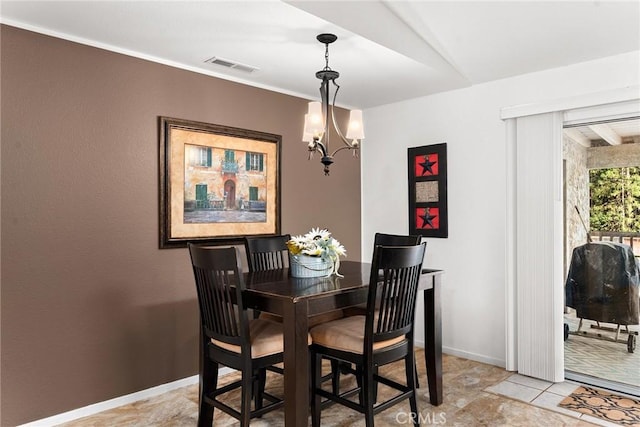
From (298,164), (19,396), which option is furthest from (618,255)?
(19,396)

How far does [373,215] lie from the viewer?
182 inches

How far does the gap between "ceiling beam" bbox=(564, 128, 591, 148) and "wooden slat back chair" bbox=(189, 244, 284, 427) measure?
2.63 metres

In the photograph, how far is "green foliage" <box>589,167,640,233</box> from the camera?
316cm

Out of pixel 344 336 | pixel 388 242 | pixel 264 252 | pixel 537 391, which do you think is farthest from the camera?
pixel 388 242

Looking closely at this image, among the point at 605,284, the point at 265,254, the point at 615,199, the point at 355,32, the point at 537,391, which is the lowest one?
the point at 537,391

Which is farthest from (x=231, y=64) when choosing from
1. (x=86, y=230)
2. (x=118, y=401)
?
(x=118, y=401)

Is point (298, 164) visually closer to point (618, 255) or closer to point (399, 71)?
point (399, 71)

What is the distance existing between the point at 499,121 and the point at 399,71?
3.14 feet

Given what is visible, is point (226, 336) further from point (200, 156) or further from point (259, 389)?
point (200, 156)

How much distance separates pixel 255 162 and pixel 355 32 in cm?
145

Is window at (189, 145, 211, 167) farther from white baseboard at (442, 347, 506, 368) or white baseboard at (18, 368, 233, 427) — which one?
white baseboard at (442, 347, 506, 368)

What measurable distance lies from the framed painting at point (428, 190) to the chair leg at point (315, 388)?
1930mm

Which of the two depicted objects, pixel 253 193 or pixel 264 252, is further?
pixel 253 193

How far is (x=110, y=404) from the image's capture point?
293cm
